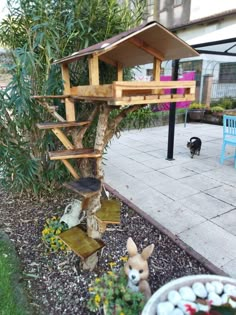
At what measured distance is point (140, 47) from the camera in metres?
1.56

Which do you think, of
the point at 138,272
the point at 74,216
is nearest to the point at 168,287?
the point at 138,272

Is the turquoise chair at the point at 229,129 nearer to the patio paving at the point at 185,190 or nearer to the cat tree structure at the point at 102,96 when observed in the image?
the patio paving at the point at 185,190

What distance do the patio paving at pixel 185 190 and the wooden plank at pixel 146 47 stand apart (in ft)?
4.89

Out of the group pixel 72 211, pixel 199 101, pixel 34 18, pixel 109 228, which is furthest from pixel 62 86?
pixel 199 101

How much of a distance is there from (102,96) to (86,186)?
0.60 meters

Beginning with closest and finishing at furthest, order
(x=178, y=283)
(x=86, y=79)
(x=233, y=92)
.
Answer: (x=178, y=283), (x=86, y=79), (x=233, y=92)

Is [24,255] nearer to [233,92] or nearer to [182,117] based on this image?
[182,117]

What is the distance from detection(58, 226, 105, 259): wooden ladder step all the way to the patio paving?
84 centimetres

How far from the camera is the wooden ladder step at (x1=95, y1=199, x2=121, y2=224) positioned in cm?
166

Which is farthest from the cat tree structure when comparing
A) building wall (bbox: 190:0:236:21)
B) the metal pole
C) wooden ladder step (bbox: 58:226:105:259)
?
building wall (bbox: 190:0:236:21)

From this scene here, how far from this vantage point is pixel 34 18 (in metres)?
1.84

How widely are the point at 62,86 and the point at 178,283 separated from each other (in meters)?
1.63

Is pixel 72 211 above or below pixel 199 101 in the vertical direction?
below

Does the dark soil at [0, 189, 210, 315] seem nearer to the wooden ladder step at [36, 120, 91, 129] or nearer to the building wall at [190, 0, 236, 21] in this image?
the wooden ladder step at [36, 120, 91, 129]
